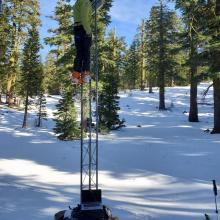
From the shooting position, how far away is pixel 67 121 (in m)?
21.4

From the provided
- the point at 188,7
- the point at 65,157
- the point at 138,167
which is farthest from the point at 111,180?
the point at 188,7

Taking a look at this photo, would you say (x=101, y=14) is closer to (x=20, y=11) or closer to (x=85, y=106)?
(x=85, y=106)

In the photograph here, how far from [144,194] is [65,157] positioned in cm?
594

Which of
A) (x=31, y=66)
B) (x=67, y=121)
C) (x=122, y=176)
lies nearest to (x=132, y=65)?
(x=31, y=66)

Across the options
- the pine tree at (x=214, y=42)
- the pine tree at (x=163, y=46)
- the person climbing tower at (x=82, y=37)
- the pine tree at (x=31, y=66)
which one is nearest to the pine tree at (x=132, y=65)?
the pine tree at (x=163, y=46)

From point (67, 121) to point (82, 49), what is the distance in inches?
539

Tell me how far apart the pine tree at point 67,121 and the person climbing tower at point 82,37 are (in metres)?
13.2

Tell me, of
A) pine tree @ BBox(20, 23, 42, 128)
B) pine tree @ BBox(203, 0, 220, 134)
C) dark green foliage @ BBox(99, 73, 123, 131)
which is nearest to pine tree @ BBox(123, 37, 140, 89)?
pine tree @ BBox(20, 23, 42, 128)

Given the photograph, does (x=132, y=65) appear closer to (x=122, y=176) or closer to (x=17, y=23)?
(x=17, y=23)

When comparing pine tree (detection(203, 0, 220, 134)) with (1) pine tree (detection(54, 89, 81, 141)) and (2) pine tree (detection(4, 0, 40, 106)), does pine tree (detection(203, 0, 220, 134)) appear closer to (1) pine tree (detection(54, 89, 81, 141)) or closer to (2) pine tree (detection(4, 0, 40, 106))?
(1) pine tree (detection(54, 89, 81, 141))

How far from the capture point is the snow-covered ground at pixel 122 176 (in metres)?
8.92

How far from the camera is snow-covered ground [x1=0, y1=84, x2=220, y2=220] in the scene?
892 cm

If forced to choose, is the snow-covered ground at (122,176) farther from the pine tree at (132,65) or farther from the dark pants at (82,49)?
the pine tree at (132,65)

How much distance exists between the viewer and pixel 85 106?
22.2 metres
